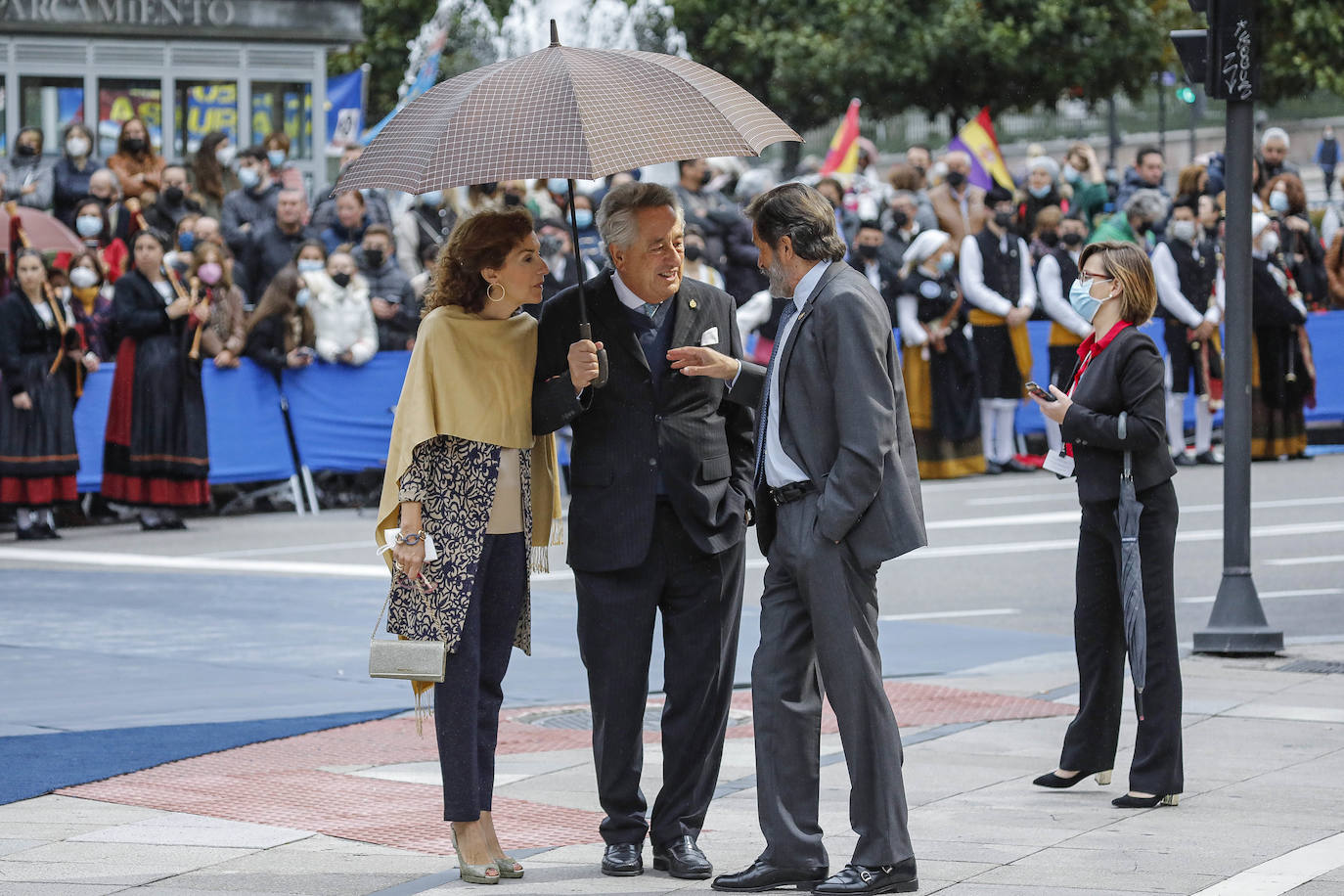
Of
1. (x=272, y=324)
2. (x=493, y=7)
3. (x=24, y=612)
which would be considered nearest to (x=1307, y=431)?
(x=272, y=324)

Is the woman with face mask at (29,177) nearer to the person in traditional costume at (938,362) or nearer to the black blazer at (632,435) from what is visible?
the person in traditional costume at (938,362)

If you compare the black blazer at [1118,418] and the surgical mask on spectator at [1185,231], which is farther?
the surgical mask on spectator at [1185,231]

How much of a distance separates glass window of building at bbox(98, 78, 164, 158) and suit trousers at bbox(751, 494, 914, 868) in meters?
19.7

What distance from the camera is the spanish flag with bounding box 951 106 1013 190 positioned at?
22.7 m

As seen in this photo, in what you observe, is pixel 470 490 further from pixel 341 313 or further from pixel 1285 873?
pixel 341 313

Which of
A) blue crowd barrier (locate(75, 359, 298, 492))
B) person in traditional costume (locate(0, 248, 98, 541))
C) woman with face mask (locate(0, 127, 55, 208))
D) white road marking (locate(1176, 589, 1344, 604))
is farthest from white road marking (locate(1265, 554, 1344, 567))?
woman with face mask (locate(0, 127, 55, 208))

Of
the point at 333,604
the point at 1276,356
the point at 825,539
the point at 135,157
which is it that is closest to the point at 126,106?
the point at 135,157

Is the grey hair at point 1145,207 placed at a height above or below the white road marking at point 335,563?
above

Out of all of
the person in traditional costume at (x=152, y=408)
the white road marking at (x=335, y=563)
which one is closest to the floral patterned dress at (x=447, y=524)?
the white road marking at (x=335, y=563)

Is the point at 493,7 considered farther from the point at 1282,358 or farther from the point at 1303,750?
the point at 1303,750

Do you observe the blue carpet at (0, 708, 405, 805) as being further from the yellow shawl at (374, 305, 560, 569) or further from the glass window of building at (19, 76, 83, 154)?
the glass window of building at (19, 76, 83, 154)

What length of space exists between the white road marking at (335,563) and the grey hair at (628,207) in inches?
261

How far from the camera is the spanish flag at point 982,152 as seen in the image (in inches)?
895

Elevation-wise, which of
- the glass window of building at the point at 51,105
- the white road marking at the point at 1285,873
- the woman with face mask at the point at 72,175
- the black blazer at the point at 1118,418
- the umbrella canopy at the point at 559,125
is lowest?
the white road marking at the point at 1285,873
